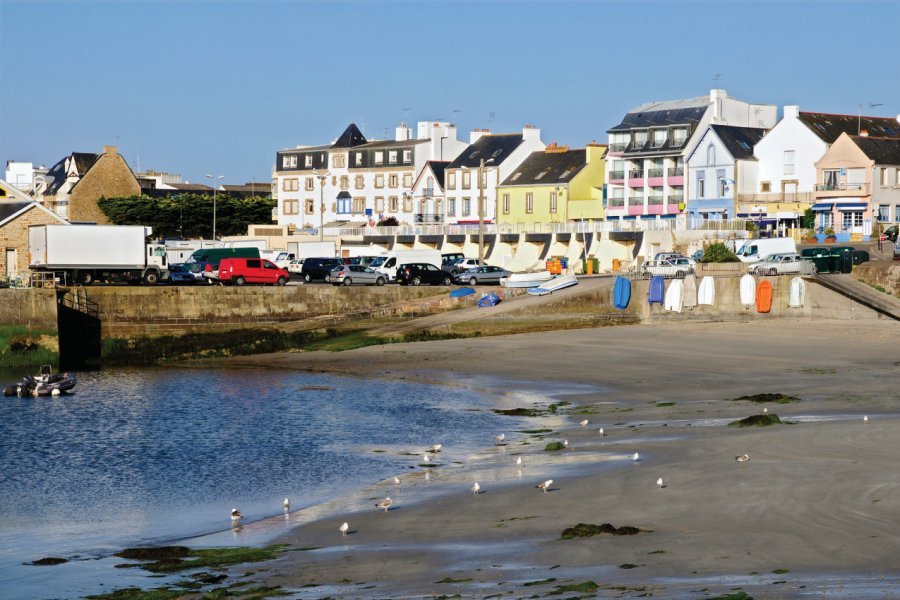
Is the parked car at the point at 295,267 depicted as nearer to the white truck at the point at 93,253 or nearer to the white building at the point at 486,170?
the white truck at the point at 93,253

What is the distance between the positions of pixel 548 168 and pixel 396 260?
40.4m

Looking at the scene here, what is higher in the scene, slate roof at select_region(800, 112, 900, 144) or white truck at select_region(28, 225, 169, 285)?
slate roof at select_region(800, 112, 900, 144)

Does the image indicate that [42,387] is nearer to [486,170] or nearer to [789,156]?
[789,156]

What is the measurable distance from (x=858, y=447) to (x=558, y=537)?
24.6 ft

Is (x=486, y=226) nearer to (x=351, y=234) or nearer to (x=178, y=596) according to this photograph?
(x=351, y=234)

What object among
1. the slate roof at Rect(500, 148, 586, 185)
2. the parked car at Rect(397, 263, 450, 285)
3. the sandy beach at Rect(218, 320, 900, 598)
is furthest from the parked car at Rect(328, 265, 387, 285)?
the slate roof at Rect(500, 148, 586, 185)

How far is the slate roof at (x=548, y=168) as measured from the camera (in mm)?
100619

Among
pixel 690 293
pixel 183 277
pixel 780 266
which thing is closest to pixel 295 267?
pixel 183 277

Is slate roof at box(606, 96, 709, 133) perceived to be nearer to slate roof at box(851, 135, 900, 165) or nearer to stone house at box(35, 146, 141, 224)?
slate roof at box(851, 135, 900, 165)

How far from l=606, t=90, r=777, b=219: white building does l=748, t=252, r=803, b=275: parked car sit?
3856 cm

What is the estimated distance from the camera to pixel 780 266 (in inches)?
2005

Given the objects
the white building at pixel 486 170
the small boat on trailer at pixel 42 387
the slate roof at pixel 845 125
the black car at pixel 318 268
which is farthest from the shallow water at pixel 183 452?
the white building at pixel 486 170

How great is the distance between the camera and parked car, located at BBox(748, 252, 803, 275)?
5069cm

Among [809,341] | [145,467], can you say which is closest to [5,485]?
[145,467]
